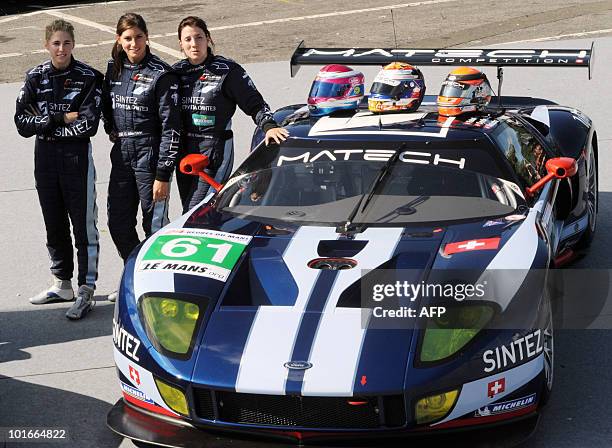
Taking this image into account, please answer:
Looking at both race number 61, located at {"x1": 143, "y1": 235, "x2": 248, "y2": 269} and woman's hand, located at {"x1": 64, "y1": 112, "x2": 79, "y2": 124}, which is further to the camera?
woman's hand, located at {"x1": 64, "y1": 112, "x2": 79, "y2": 124}

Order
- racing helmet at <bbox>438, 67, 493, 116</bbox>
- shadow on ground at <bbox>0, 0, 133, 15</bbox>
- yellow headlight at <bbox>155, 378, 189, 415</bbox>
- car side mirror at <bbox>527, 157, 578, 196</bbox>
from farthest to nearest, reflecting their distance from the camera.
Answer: shadow on ground at <bbox>0, 0, 133, 15</bbox> → racing helmet at <bbox>438, 67, 493, 116</bbox> → car side mirror at <bbox>527, 157, 578, 196</bbox> → yellow headlight at <bbox>155, 378, 189, 415</bbox>

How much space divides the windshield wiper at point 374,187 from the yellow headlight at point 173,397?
124 centimetres

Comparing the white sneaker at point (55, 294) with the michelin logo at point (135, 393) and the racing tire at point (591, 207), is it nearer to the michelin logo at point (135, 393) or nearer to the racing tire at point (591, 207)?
the michelin logo at point (135, 393)

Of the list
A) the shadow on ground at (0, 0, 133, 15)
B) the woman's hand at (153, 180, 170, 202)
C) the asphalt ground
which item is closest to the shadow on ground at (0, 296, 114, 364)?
the asphalt ground

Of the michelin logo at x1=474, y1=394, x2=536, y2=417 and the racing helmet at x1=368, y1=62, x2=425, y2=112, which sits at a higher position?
the racing helmet at x1=368, y1=62, x2=425, y2=112

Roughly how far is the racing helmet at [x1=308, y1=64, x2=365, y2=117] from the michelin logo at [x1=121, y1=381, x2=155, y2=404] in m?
2.35

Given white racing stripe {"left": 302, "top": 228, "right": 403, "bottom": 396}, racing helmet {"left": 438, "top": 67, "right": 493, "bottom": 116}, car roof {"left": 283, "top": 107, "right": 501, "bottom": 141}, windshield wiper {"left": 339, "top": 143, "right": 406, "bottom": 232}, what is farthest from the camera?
racing helmet {"left": 438, "top": 67, "right": 493, "bottom": 116}

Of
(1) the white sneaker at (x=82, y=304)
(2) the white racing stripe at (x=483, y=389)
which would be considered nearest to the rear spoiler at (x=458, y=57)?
(1) the white sneaker at (x=82, y=304)

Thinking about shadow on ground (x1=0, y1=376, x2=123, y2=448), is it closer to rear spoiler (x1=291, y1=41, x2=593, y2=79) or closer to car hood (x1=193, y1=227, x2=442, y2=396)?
car hood (x1=193, y1=227, x2=442, y2=396)

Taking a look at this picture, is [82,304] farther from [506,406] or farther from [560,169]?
[506,406]

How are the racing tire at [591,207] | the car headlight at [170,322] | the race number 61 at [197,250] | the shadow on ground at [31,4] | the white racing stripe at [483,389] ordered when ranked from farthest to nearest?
1. the shadow on ground at [31,4]
2. the racing tire at [591,207]
3. the race number 61 at [197,250]
4. the car headlight at [170,322]
5. the white racing stripe at [483,389]

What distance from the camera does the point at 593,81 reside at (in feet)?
39.9

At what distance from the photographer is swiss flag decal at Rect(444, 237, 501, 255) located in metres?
5.05

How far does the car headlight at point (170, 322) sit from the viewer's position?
465 centimetres
